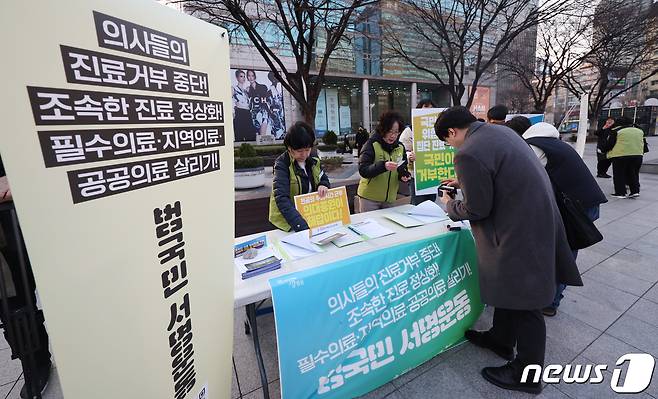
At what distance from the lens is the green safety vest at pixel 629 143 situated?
5.81m

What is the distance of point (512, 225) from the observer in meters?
1.62

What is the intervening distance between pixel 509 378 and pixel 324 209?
4.86ft

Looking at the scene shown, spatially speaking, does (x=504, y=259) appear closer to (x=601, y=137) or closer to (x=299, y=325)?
(x=299, y=325)

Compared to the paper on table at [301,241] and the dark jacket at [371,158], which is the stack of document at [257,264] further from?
the dark jacket at [371,158]

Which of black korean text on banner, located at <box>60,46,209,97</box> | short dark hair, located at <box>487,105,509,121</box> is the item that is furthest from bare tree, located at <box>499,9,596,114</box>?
black korean text on banner, located at <box>60,46,209,97</box>

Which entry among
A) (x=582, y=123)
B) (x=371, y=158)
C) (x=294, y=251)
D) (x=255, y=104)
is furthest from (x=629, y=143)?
(x=255, y=104)

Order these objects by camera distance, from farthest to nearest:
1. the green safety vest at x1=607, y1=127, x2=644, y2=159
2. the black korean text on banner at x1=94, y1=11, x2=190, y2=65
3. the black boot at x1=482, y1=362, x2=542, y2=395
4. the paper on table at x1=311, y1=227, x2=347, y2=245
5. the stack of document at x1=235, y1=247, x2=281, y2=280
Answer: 1. the green safety vest at x1=607, y1=127, x2=644, y2=159
2. the paper on table at x1=311, y1=227, x2=347, y2=245
3. the black boot at x1=482, y1=362, x2=542, y2=395
4. the stack of document at x1=235, y1=247, x2=281, y2=280
5. the black korean text on banner at x1=94, y1=11, x2=190, y2=65

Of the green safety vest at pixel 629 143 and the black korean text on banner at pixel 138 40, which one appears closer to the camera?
the black korean text on banner at pixel 138 40

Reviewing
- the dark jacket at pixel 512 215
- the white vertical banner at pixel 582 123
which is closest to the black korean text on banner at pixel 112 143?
the dark jacket at pixel 512 215

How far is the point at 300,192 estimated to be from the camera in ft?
8.01

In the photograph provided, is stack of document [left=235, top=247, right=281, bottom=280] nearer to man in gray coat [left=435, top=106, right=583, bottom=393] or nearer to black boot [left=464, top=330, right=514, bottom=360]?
man in gray coat [left=435, top=106, right=583, bottom=393]

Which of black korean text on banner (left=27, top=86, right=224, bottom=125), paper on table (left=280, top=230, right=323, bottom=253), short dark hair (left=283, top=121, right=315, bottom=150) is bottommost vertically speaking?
paper on table (left=280, top=230, right=323, bottom=253)

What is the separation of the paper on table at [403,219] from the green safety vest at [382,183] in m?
0.38

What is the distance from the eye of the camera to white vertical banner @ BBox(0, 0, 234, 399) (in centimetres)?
63
